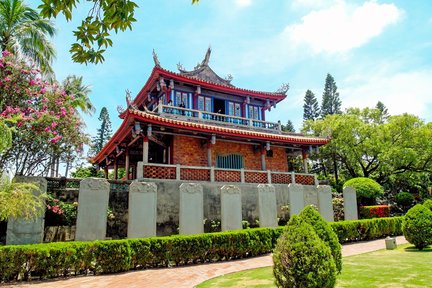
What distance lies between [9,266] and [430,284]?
962 cm

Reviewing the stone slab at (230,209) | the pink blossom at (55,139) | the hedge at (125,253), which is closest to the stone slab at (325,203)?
the hedge at (125,253)

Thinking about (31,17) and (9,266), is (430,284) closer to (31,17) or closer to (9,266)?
(9,266)

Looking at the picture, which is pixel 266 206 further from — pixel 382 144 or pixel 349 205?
pixel 382 144

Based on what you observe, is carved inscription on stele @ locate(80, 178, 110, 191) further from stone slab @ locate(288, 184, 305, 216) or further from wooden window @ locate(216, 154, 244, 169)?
wooden window @ locate(216, 154, 244, 169)

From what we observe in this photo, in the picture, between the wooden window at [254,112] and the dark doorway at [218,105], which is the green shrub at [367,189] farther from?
the dark doorway at [218,105]

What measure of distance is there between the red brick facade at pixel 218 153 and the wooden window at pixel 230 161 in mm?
229

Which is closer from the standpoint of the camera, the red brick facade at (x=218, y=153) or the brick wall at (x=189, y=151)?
the brick wall at (x=189, y=151)

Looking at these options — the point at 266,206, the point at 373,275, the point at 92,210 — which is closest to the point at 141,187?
the point at 92,210

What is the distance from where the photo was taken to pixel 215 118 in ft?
64.5

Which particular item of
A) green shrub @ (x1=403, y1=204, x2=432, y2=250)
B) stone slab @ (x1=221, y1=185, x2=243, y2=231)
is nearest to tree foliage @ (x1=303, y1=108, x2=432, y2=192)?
green shrub @ (x1=403, y1=204, x2=432, y2=250)

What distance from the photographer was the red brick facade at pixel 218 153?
17562mm

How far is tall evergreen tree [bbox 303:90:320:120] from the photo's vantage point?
50.3 m

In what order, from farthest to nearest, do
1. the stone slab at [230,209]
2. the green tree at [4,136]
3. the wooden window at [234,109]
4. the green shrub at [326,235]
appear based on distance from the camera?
the wooden window at [234,109], the stone slab at [230,209], the green tree at [4,136], the green shrub at [326,235]

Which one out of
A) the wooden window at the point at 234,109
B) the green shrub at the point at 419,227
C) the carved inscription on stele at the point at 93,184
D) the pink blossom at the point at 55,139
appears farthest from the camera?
the wooden window at the point at 234,109
